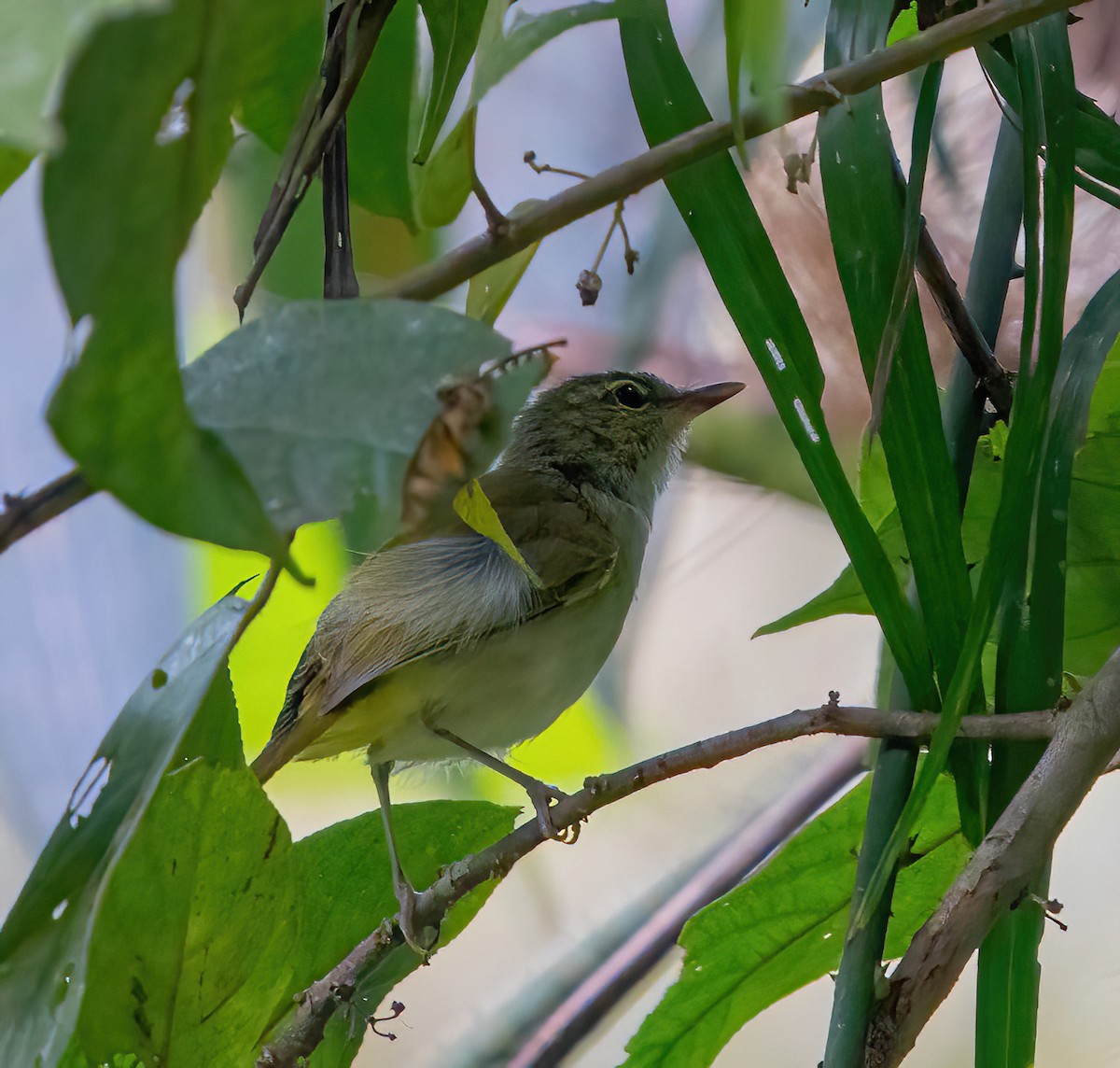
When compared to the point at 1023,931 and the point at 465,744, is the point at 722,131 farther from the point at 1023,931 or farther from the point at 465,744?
the point at 465,744

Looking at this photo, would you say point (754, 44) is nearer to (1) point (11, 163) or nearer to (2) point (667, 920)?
(1) point (11, 163)

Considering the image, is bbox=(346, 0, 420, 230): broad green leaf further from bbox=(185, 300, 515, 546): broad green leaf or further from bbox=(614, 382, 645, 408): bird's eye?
bbox=(614, 382, 645, 408): bird's eye

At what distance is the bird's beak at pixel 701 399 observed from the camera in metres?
0.93

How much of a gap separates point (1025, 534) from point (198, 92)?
13.5 inches

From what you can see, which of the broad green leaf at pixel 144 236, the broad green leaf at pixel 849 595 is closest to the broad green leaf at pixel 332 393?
the broad green leaf at pixel 144 236

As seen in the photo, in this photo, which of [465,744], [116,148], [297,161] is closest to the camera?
[116,148]

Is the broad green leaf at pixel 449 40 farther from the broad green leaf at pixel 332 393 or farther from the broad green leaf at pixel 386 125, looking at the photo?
the broad green leaf at pixel 332 393

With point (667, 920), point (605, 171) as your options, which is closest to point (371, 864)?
point (605, 171)

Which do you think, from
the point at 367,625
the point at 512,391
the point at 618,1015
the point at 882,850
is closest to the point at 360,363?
the point at 512,391

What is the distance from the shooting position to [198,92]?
0.20m

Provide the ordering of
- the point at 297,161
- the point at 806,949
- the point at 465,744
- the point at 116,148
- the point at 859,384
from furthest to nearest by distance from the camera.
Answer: the point at 859,384
the point at 465,744
the point at 806,949
the point at 297,161
the point at 116,148

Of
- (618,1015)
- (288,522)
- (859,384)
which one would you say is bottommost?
(288,522)

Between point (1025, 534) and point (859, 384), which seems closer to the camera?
point (1025, 534)

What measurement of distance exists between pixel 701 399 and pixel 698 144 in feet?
1.90
